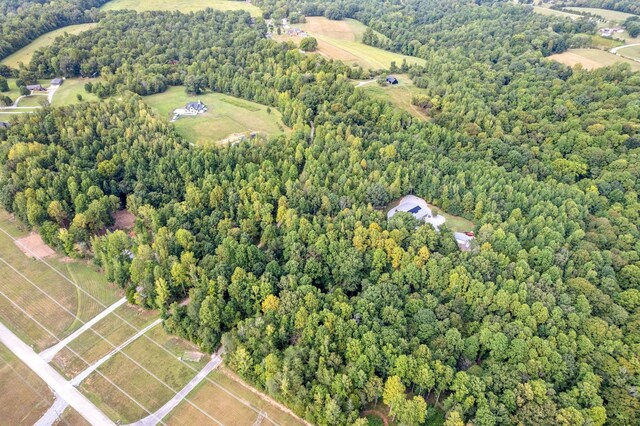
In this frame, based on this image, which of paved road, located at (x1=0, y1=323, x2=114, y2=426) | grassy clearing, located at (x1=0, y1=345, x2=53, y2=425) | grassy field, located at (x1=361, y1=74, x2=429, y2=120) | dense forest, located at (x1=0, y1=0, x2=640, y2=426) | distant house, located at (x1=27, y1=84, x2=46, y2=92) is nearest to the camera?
grassy clearing, located at (x1=0, y1=345, x2=53, y2=425)

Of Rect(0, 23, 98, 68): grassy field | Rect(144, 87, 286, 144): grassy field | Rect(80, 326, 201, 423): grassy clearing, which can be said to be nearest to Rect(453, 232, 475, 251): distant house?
Rect(80, 326, 201, 423): grassy clearing

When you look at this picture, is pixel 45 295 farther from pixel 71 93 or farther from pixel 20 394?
pixel 71 93

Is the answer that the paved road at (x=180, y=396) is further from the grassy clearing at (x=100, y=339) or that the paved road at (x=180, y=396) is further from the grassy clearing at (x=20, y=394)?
the grassy clearing at (x=100, y=339)

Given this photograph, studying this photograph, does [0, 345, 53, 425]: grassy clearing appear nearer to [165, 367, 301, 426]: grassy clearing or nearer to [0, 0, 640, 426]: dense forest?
→ [165, 367, 301, 426]: grassy clearing

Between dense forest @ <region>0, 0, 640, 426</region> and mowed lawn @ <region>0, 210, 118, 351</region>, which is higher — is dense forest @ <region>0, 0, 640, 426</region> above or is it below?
above

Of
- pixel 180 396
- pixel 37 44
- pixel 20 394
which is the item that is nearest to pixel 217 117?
pixel 180 396

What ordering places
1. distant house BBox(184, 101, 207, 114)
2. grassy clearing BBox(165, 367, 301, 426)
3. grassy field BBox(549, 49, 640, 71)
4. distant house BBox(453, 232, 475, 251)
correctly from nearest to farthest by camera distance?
grassy clearing BBox(165, 367, 301, 426)
distant house BBox(453, 232, 475, 251)
distant house BBox(184, 101, 207, 114)
grassy field BBox(549, 49, 640, 71)

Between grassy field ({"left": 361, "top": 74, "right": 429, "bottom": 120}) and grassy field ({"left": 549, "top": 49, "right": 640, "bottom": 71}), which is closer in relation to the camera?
grassy field ({"left": 361, "top": 74, "right": 429, "bottom": 120})

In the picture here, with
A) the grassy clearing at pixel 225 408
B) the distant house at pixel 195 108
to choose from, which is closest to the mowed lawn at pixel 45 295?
the grassy clearing at pixel 225 408

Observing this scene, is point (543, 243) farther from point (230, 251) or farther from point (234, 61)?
point (234, 61)
